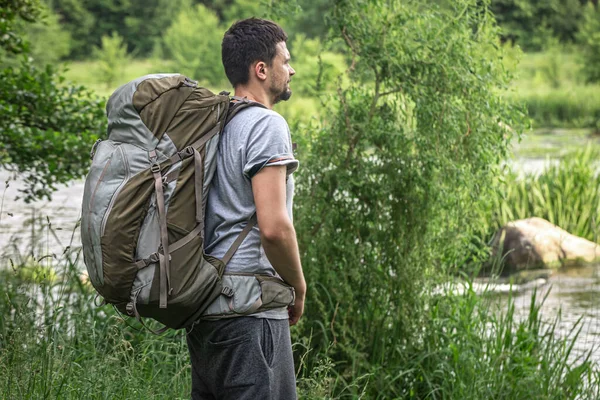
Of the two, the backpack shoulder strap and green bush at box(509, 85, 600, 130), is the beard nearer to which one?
the backpack shoulder strap

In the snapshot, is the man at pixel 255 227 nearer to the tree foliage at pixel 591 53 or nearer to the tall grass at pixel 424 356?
the tall grass at pixel 424 356

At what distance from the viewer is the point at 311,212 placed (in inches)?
191

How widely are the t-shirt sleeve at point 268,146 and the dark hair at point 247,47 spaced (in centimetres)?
21

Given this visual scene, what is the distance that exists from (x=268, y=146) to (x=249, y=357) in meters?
0.60

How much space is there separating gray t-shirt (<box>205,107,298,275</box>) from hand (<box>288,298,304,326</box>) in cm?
17

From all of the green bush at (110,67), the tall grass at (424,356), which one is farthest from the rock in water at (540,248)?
the green bush at (110,67)

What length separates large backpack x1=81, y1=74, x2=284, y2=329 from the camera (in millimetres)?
2312

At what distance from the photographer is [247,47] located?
8.29 ft

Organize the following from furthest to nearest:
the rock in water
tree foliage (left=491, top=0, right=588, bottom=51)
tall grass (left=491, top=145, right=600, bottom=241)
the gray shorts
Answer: tree foliage (left=491, top=0, right=588, bottom=51) < tall grass (left=491, top=145, right=600, bottom=241) < the rock in water < the gray shorts

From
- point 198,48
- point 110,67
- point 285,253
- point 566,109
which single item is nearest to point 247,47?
point 285,253

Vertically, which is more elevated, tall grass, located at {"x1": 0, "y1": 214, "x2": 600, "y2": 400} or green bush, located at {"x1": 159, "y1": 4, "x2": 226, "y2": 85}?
green bush, located at {"x1": 159, "y1": 4, "x2": 226, "y2": 85}

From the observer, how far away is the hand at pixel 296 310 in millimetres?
2594

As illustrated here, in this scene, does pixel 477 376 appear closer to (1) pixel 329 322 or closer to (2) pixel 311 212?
(1) pixel 329 322

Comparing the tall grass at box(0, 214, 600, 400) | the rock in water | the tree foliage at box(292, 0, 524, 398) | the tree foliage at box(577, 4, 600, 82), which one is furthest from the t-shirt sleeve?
the tree foliage at box(577, 4, 600, 82)
